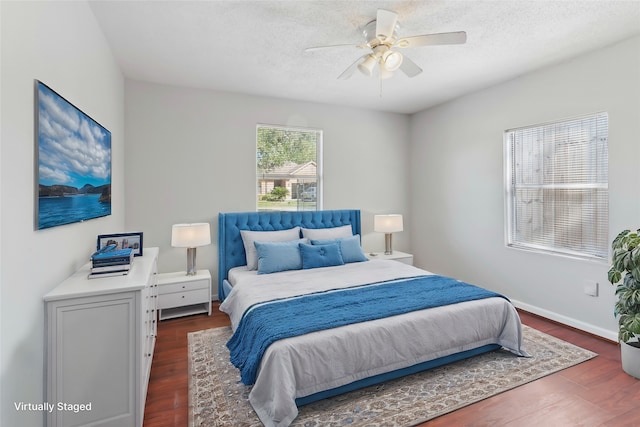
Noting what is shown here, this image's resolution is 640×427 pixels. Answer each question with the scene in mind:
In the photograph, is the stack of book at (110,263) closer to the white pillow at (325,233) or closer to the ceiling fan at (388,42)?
the ceiling fan at (388,42)

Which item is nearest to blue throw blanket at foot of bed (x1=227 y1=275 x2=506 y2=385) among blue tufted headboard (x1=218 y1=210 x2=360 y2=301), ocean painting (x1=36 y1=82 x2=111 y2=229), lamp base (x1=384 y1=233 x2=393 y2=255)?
ocean painting (x1=36 y1=82 x2=111 y2=229)

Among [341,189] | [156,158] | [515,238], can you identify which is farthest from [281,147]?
[515,238]

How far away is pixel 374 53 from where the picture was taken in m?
2.51

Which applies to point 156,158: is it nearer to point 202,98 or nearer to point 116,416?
point 202,98

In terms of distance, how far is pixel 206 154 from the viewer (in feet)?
13.3

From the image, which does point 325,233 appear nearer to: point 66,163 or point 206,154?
point 206,154

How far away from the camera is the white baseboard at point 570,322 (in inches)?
116

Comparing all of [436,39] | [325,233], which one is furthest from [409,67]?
[325,233]

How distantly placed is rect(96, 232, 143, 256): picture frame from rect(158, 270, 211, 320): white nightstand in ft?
3.07

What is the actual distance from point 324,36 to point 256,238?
2278mm

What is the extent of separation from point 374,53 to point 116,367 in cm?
271

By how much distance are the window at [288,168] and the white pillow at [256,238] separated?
0.58m

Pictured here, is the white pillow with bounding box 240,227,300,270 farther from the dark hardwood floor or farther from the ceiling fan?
the ceiling fan

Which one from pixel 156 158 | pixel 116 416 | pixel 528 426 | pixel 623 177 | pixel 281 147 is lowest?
pixel 528 426
